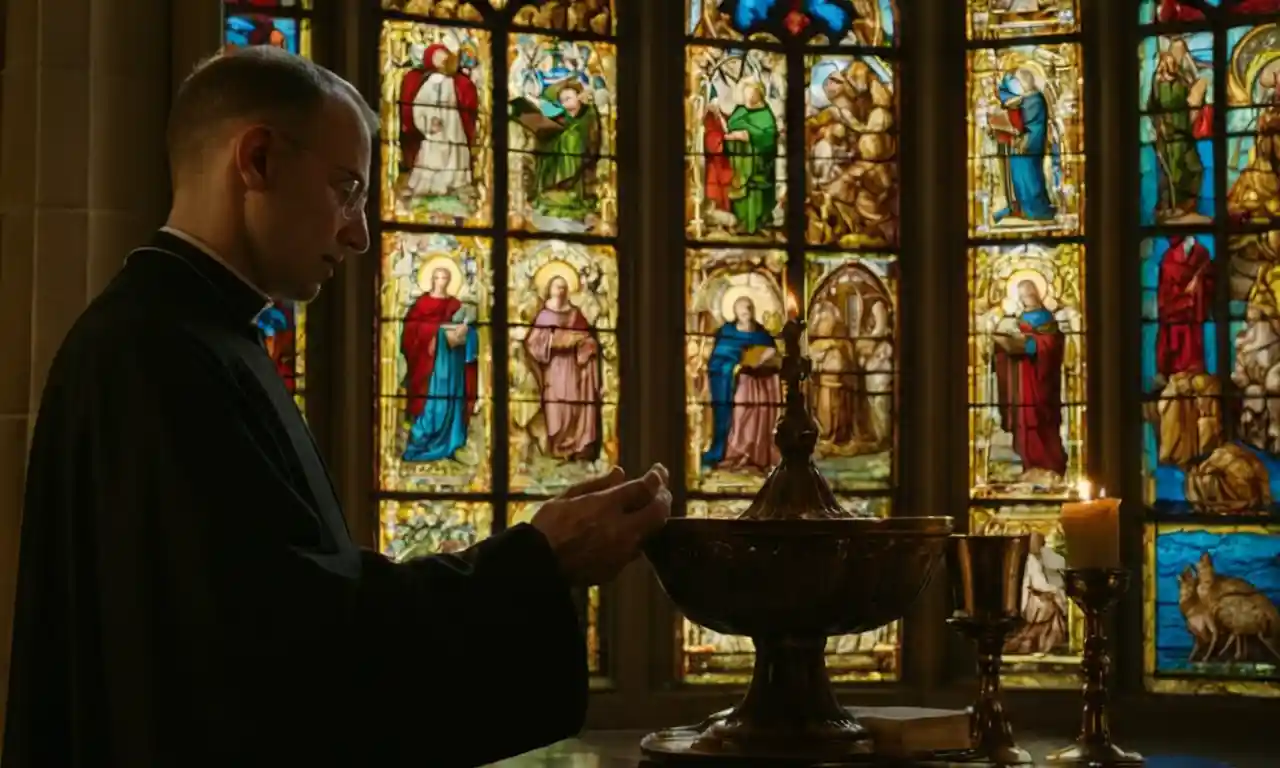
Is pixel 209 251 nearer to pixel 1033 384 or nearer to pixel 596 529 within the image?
pixel 596 529

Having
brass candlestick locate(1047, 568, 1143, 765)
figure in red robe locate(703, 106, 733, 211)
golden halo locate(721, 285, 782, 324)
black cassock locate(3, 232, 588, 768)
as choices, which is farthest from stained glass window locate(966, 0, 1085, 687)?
black cassock locate(3, 232, 588, 768)

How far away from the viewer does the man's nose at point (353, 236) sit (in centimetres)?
227

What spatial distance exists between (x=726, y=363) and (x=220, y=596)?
4.78 metres

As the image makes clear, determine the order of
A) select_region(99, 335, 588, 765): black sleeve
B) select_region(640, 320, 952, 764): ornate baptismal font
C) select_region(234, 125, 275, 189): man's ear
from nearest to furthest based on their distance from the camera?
select_region(99, 335, 588, 765): black sleeve, select_region(234, 125, 275, 189): man's ear, select_region(640, 320, 952, 764): ornate baptismal font

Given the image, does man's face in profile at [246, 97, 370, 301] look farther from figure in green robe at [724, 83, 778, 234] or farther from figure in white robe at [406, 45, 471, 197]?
figure in green robe at [724, 83, 778, 234]

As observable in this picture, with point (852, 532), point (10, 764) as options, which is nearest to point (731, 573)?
point (852, 532)

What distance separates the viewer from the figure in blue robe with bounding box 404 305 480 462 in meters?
6.40

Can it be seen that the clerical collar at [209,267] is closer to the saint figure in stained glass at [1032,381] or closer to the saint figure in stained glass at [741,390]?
the saint figure in stained glass at [741,390]

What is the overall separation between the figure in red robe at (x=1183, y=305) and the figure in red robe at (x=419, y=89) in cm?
229

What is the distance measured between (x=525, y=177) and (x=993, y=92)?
1.62 m

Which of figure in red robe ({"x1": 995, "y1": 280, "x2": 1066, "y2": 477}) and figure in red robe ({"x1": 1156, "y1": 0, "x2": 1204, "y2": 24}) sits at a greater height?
figure in red robe ({"x1": 1156, "y1": 0, "x2": 1204, "y2": 24})

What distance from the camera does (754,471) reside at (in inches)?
265

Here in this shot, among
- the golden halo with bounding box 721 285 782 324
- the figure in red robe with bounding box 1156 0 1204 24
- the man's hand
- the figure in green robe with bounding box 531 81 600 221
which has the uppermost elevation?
the figure in red robe with bounding box 1156 0 1204 24

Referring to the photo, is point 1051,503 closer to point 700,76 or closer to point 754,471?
point 754,471
